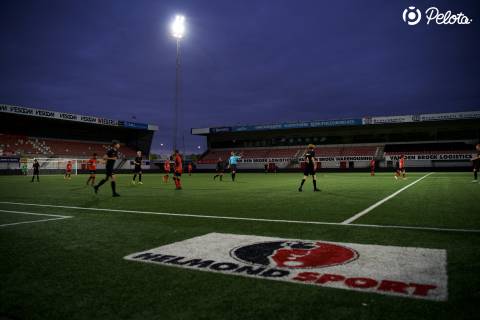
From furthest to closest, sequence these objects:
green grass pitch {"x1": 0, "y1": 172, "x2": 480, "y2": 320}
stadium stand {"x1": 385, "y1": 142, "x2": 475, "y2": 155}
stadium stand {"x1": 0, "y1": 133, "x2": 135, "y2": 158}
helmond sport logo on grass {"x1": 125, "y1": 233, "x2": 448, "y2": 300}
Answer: stadium stand {"x1": 385, "y1": 142, "x2": 475, "y2": 155} → stadium stand {"x1": 0, "y1": 133, "x2": 135, "y2": 158} → helmond sport logo on grass {"x1": 125, "y1": 233, "x2": 448, "y2": 300} → green grass pitch {"x1": 0, "y1": 172, "x2": 480, "y2": 320}

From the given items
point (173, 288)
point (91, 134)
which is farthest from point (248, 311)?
point (91, 134)

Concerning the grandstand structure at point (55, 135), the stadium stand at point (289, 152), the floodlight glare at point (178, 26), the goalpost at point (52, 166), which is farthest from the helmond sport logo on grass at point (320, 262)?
the stadium stand at point (289, 152)

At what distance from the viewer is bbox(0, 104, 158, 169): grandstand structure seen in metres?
49.0

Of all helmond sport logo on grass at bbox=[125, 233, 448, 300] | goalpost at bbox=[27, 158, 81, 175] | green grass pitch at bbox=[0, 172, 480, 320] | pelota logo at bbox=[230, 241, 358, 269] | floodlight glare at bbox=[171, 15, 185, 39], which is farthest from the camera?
goalpost at bbox=[27, 158, 81, 175]

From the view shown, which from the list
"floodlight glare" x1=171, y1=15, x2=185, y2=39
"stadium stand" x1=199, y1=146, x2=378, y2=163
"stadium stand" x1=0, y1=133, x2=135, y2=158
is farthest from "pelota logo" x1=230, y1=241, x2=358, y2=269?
"stadium stand" x1=199, y1=146, x2=378, y2=163

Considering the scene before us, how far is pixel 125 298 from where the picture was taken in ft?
9.29

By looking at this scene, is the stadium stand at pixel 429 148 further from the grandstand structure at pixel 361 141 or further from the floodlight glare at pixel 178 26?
the floodlight glare at pixel 178 26

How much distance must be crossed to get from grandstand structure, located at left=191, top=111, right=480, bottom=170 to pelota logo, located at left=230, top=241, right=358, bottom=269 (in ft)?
159

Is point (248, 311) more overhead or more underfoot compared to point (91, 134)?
more underfoot

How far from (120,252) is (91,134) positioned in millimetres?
65604

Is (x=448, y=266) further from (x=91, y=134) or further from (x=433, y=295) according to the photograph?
(x=91, y=134)

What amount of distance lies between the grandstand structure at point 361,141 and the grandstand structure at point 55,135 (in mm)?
16268

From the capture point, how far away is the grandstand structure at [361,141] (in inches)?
1996

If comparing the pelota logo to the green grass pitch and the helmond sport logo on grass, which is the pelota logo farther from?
the green grass pitch
